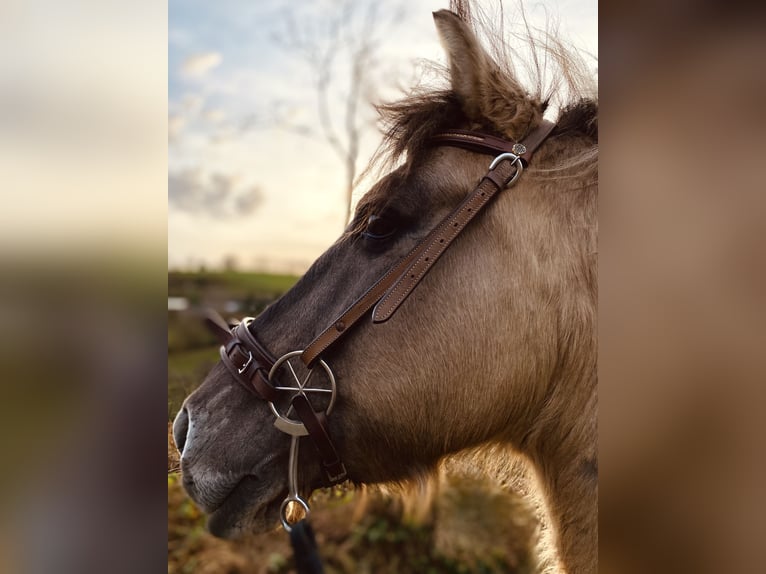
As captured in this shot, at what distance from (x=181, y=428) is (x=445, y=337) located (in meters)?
0.81

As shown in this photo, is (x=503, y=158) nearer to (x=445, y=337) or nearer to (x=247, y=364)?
(x=445, y=337)

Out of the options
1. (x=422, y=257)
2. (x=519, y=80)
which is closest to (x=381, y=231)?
(x=422, y=257)

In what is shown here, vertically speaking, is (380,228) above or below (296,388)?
above

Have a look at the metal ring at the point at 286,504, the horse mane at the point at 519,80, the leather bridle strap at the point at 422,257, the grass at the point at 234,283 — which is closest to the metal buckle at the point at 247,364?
the leather bridle strap at the point at 422,257

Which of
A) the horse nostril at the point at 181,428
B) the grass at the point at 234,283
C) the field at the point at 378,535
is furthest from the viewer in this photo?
the field at the point at 378,535

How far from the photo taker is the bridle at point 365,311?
153 centimetres

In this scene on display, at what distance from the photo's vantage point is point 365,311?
155 cm

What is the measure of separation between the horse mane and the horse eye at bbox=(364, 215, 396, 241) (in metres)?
0.22

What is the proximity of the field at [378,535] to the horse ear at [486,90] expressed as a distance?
6.34 ft

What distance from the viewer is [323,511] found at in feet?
12.9
